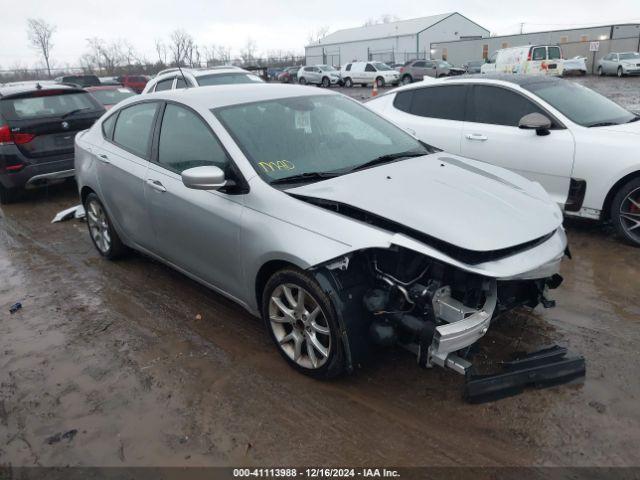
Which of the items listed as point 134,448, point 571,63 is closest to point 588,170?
point 134,448

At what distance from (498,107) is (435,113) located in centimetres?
81

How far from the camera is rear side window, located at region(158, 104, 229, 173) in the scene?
3.58 meters

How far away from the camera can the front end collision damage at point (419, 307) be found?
2.73m

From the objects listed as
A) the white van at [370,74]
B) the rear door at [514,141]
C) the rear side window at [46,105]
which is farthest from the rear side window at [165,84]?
the white van at [370,74]

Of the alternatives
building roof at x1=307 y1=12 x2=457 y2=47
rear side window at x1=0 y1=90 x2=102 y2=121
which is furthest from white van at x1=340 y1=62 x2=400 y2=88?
building roof at x1=307 y1=12 x2=457 y2=47

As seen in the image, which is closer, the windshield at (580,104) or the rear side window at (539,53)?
the windshield at (580,104)

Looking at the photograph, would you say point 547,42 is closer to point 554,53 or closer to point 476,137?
point 554,53

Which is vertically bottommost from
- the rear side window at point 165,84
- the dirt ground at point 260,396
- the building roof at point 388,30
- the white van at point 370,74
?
the dirt ground at point 260,396

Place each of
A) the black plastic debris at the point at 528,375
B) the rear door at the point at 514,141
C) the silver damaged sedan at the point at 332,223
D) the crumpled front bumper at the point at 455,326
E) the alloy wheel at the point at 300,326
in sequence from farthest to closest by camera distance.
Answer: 1. the rear door at the point at 514,141
2. the alloy wheel at the point at 300,326
3. the black plastic debris at the point at 528,375
4. the silver damaged sedan at the point at 332,223
5. the crumpled front bumper at the point at 455,326

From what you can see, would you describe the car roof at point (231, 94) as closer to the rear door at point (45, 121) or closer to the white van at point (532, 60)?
the rear door at point (45, 121)

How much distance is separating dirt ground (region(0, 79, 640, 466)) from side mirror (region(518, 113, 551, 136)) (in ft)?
5.04

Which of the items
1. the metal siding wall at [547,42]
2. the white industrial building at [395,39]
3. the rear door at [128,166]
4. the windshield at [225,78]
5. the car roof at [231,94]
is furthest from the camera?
the white industrial building at [395,39]

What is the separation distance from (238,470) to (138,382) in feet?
3.61

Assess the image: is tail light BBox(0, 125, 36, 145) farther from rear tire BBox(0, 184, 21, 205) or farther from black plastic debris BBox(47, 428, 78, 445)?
black plastic debris BBox(47, 428, 78, 445)
